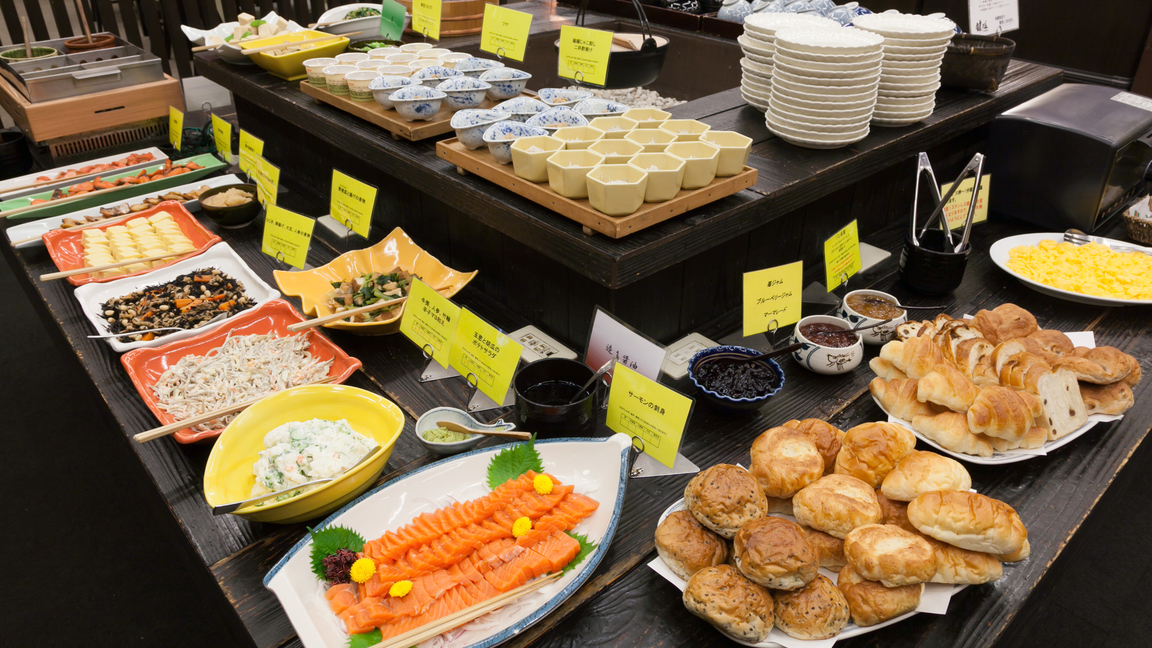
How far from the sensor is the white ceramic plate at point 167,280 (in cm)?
207

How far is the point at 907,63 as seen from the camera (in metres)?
2.26

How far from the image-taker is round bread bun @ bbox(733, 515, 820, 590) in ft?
3.99

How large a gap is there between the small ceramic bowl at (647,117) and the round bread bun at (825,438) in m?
0.95

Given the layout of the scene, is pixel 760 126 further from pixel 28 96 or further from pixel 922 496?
pixel 28 96

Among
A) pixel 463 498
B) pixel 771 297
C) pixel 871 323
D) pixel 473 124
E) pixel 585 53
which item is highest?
pixel 585 53

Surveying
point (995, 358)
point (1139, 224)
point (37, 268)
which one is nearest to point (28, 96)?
point (37, 268)

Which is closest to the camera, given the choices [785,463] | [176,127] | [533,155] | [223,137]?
[785,463]

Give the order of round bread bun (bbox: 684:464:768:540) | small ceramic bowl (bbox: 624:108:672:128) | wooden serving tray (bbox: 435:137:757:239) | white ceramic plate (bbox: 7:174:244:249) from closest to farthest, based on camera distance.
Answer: round bread bun (bbox: 684:464:768:540)
wooden serving tray (bbox: 435:137:757:239)
small ceramic bowl (bbox: 624:108:672:128)
white ceramic plate (bbox: 7:174:244:249)

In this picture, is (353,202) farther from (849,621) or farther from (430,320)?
(849,621)

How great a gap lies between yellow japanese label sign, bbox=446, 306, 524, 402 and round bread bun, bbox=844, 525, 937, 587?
2.83ft

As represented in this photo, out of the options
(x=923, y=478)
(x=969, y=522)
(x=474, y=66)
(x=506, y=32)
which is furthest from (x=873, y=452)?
(x=506, y=32)

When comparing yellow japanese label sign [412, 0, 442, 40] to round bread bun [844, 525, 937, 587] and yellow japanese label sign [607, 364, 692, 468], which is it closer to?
yellow japanese label sign [607, 364, 692, 468]

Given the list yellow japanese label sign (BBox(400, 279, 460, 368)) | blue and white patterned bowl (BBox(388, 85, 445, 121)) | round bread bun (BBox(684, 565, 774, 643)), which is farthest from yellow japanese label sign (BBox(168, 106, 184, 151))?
round bread bun (BBox(684, 565, 774, 643))

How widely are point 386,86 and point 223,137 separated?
55.7 inches
